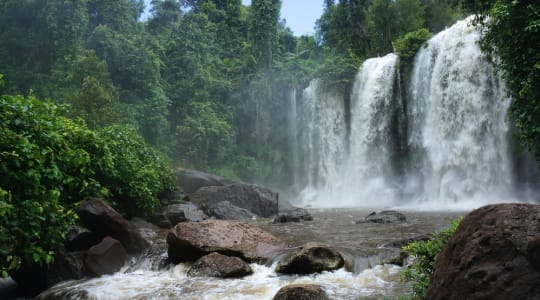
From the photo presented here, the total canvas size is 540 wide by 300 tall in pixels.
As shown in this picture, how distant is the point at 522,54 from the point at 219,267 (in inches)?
290

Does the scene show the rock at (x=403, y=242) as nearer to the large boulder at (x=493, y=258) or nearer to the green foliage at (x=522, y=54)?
the green foliage at (x=522, y=54)

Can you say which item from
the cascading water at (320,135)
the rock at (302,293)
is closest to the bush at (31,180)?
the rock at (302,293)

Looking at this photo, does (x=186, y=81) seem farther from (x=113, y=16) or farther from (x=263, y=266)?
(x=263, y=266)

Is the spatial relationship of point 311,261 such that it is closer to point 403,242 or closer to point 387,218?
point 403,242

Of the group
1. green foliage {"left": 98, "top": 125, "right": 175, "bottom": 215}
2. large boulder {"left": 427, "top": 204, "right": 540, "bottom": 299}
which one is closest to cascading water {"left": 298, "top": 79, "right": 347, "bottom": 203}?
green foliage {"left": 98, "top": 125, "right": 175, "bottom": 215}

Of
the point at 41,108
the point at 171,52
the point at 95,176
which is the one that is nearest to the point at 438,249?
the point at 41,108

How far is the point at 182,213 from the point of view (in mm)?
15711

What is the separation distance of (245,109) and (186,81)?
532cm

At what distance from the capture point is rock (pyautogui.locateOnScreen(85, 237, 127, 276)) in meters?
8.98

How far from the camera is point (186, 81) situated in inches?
1339

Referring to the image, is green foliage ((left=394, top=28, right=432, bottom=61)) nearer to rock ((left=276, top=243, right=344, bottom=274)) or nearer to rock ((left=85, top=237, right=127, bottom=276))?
rock ((left=276, top=243, right=344, bottom=274))

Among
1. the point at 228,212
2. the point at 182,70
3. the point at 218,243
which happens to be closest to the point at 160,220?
the point at 228,212

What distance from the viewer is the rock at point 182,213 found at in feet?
50.3

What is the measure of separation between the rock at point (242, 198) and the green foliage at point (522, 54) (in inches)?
508
